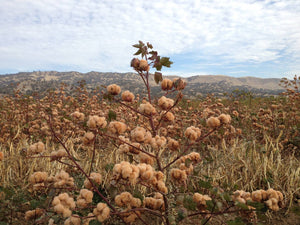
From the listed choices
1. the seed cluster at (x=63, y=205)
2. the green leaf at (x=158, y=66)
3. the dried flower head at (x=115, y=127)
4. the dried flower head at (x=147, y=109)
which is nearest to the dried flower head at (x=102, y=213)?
the seed cluster at (x=63, y=205)

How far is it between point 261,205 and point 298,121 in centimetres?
580

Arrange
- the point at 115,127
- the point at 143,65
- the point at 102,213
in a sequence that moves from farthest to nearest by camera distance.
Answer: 1. the point at 143,65
2. the point at 115,127
3. the point at 102,213

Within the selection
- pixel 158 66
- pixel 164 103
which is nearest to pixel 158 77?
pixel 158 66

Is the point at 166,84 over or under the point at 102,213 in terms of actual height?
over

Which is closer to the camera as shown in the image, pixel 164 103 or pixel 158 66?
pixel 164 103

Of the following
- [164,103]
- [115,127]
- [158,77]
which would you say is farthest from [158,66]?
[115,127]

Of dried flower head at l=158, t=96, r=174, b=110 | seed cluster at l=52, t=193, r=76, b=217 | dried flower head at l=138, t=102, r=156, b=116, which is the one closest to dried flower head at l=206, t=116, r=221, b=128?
dried flower head at l=158, t=96, r=174, b=110

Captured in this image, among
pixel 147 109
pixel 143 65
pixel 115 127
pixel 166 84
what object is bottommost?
pixel 115 127

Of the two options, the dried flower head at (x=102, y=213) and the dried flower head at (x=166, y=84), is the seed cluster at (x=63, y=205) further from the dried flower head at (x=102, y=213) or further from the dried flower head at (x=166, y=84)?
the dried flower head at (x=166, y=84)

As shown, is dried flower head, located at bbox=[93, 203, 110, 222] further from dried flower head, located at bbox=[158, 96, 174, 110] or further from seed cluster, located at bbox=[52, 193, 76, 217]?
dried flower head, located at bbox=[158, 96, 174, 110]

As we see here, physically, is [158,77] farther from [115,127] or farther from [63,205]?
[63,205]

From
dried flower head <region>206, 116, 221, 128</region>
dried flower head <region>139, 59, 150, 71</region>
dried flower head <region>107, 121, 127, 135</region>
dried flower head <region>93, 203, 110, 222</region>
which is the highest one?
dried flower head <region>139, 59, 150, 71</region>

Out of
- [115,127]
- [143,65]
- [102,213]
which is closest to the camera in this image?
[102,213]

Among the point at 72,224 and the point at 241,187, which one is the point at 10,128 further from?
the point at 241,187
